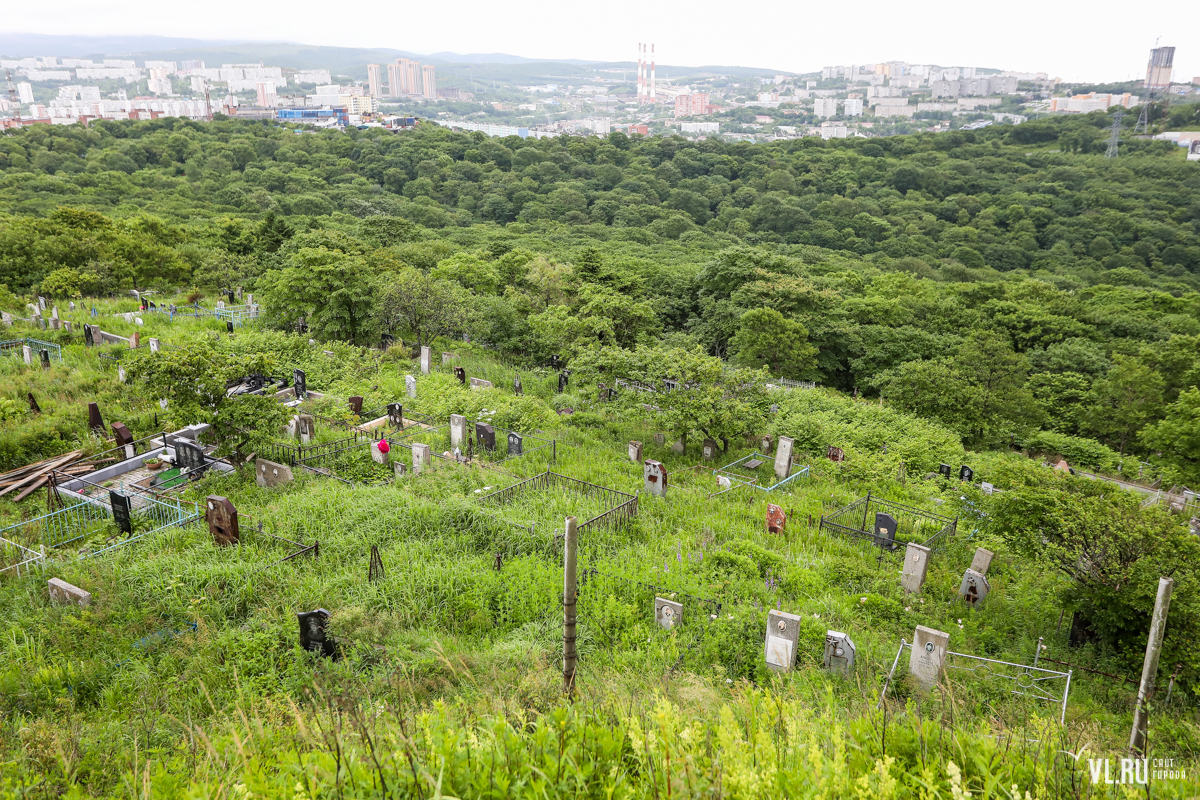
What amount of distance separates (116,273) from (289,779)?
3211 cm

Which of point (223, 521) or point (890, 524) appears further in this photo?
point (890, 524)

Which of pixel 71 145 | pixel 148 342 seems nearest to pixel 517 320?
pixel 148 342

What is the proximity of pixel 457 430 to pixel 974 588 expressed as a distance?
36.2ft

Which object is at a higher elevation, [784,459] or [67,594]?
[67,594]

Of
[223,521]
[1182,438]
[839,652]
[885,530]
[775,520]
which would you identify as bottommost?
[1182,438]

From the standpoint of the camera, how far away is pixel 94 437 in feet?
46.6

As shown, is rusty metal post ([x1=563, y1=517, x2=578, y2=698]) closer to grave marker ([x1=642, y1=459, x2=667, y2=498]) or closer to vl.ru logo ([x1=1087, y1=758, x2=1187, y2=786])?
vl.ru logo ([x1=1087, y1=758, x2=1187, y2=786])

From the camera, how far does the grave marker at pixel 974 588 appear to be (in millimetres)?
10633

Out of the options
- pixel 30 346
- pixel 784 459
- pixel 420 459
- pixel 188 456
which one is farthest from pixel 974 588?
pixel 30 346

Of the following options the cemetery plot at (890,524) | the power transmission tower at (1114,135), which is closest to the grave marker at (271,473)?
the cemetery plot at (890,524)

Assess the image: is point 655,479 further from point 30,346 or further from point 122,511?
point 30,346

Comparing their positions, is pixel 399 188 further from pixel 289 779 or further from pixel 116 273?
pixel 289 779

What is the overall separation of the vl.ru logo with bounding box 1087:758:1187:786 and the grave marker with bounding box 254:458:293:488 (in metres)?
12.7

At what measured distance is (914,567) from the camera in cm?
1058
